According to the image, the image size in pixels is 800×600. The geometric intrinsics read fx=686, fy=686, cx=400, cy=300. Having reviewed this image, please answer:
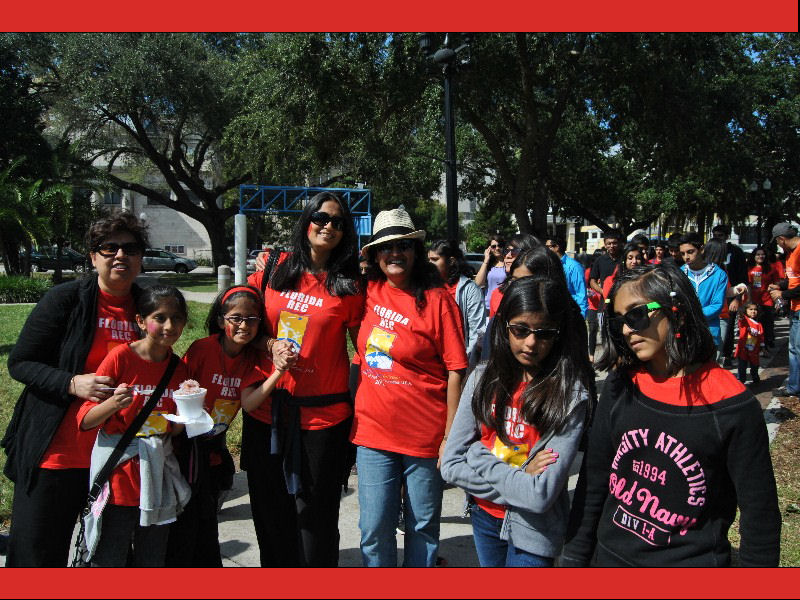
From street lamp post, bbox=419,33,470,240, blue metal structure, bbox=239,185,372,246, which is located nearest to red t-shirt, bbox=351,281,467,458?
street lamp post, bbox=419,33,470,240

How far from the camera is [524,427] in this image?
249 cm

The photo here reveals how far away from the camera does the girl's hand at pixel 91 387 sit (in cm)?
271

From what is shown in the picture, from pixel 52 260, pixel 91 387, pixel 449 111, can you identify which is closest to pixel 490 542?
pixel 91 387

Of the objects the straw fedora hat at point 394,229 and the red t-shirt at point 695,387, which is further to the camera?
the straw fedora hat at point 394,229

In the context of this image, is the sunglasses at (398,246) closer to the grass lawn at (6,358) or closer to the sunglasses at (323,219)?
the sunglasses at (323,219)

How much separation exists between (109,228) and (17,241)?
69.2 ft

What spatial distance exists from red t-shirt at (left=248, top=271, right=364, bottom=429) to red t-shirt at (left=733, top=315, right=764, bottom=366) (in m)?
6.54

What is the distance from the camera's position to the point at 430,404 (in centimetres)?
301

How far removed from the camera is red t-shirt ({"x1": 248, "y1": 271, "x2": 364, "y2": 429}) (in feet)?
10.3

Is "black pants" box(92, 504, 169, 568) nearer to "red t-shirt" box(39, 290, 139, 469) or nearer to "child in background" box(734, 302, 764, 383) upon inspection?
"red t-shirt" box(39, 290, 139, 469)

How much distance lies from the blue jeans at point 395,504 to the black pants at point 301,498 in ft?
0.74

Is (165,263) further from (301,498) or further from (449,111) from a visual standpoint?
(301,498)

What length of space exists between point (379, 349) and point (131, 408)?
1.07m

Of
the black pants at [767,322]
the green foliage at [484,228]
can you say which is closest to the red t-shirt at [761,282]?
the black pants at [767,322]
